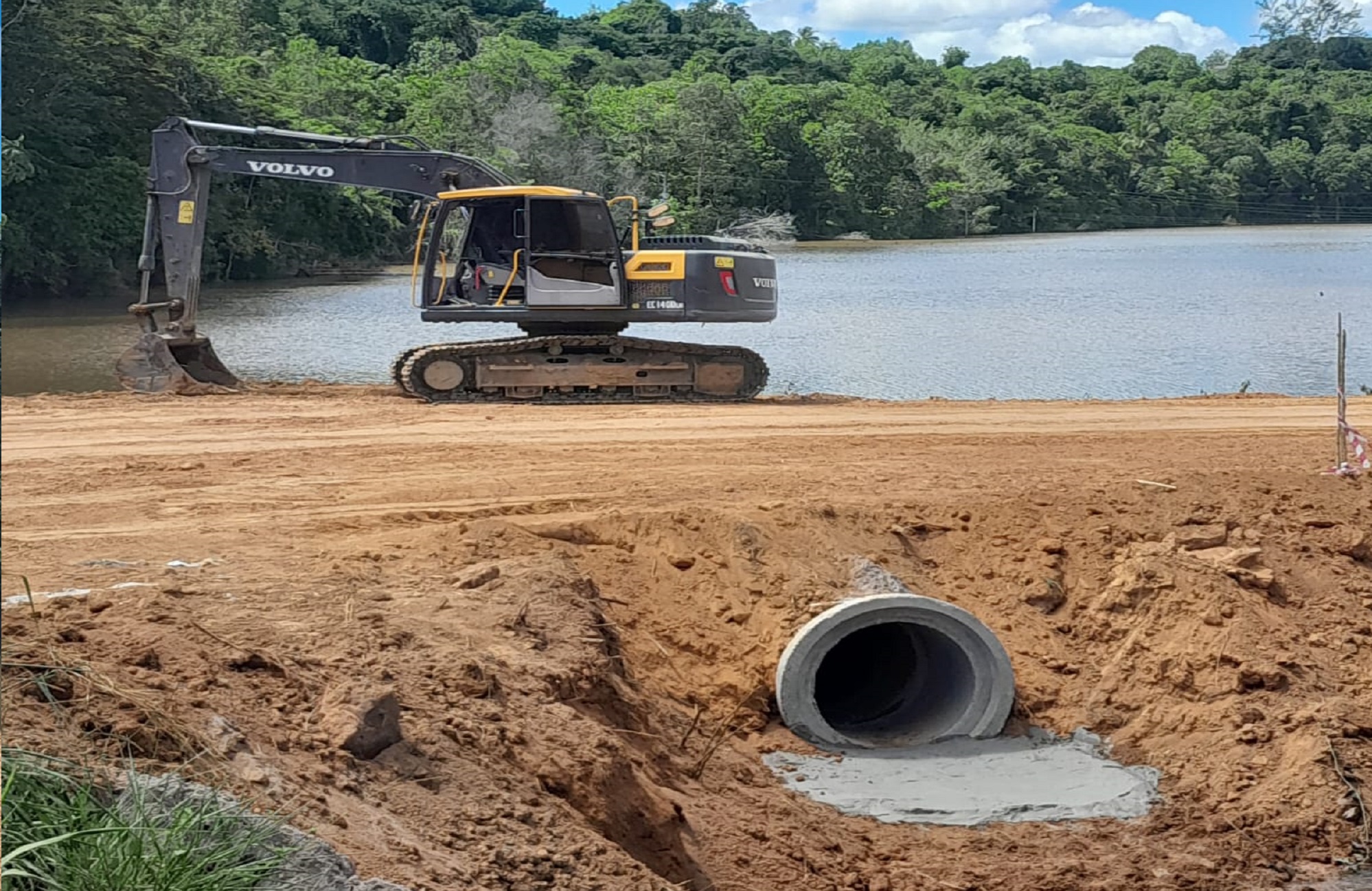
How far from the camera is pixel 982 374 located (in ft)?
76.1

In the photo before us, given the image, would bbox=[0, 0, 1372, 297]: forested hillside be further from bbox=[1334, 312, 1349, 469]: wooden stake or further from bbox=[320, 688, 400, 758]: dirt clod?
bbox=[320, 688, 400, 758]: dirt clod

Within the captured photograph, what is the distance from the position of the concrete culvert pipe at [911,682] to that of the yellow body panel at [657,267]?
6299 millimetres

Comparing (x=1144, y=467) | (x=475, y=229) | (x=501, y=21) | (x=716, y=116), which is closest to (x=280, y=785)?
(x=1144, y=467)

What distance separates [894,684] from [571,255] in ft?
21.9

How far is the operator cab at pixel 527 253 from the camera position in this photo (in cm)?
1502

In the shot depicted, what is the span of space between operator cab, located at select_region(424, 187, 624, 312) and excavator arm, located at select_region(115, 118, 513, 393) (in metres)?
0.61

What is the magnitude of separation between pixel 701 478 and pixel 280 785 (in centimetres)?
658

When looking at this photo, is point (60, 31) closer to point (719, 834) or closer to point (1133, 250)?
→ point (719, 834)

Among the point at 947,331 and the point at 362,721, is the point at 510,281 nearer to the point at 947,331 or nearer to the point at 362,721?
the point at 362,721

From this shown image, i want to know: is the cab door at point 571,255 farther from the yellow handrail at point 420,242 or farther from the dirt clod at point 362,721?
the dirt clod at point 362,721

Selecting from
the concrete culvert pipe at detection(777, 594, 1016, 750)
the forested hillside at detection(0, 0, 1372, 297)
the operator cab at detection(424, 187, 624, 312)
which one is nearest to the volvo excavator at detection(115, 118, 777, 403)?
the operator cab at detection(424, 187, 624, 312)

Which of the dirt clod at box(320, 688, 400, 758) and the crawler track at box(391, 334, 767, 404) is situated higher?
the crawler track at box(391, 334, 767, 404)

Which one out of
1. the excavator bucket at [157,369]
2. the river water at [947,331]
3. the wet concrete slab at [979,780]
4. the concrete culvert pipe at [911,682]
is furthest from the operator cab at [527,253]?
the wet concrete slab at [979,780]

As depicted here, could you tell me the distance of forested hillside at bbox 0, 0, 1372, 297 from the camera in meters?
32.9
